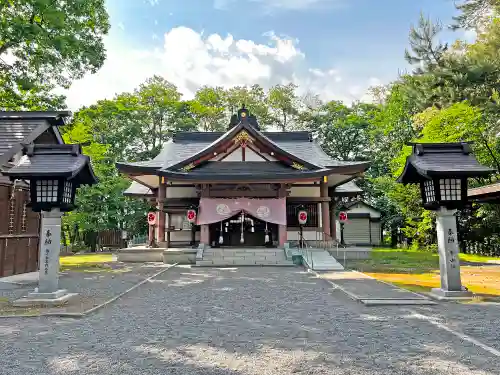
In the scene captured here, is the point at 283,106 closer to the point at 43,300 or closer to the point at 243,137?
the point at 243,137

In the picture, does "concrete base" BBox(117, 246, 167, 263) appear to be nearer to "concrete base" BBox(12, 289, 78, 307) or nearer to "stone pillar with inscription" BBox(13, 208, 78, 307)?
"stone pillar with inscription" BBox(13, 208, 78, 307)

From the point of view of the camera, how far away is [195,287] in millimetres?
10016

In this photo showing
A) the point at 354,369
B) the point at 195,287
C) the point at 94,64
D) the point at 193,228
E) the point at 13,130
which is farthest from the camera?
the point at 193,228

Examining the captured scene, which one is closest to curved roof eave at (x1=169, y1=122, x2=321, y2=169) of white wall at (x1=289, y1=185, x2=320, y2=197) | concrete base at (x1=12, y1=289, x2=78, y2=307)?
white wall at (x1=289, y1=185, x2=320, y2=197)

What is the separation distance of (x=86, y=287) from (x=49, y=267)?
7.00 feet

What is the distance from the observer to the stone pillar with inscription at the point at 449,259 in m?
8.00

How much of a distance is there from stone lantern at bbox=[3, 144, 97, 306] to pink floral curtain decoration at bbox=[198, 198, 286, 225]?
897 cm

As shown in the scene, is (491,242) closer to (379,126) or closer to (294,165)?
(294,165)

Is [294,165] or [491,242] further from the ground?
[294,165]

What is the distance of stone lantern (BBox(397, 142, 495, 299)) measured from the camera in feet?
26.6

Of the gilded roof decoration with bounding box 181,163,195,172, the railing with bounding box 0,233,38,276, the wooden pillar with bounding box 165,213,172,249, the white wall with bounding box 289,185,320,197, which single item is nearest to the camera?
the railing with bounding box 0,233,38,276

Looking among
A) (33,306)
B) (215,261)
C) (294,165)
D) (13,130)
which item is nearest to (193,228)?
(215,261)

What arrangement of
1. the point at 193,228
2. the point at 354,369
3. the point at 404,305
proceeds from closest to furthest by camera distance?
the point at 354,369 → the point at 404,305 → the point at 193,228

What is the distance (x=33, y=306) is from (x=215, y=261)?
352 inches
